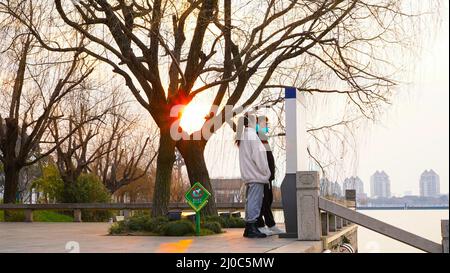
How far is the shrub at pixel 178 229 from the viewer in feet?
39.8

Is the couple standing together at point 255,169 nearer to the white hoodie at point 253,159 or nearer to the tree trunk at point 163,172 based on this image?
the white hoodie at point 253,159

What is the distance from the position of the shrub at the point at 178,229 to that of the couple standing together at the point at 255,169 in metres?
1.50

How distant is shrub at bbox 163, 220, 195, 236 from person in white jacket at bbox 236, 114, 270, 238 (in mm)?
1650

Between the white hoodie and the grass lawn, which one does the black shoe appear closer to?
the white hoodie

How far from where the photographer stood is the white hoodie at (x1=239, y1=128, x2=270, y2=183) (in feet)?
35.3

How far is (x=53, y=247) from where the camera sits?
9859 mm

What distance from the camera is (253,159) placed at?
10.8m

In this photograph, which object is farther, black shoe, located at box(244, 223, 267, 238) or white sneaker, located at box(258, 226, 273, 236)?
white sneaker, located at box(258, 226, 273, 236)

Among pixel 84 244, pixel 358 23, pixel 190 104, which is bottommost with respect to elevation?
pixel 84 244

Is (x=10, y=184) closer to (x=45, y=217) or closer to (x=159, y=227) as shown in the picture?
(x=45, y=217)

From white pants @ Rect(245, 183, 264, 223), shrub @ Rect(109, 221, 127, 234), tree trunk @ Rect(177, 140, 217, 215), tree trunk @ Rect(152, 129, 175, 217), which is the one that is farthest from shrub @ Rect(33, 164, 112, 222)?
white pants @ Rect(245, 183, 264, 223)
